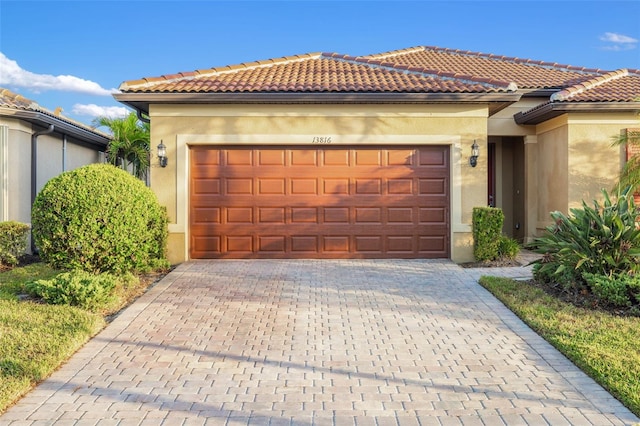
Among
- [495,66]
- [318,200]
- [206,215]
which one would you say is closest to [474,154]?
[318,200]

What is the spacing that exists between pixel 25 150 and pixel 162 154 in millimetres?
3790

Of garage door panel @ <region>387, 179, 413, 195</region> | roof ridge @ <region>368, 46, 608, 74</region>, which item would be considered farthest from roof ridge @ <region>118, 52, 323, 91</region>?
garage door panel @ <region>387, 179, 413, 195</region>

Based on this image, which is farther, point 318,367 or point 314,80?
point 314,80

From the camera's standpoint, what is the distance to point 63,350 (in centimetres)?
513

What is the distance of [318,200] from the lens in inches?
439

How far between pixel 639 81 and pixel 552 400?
1187 cm

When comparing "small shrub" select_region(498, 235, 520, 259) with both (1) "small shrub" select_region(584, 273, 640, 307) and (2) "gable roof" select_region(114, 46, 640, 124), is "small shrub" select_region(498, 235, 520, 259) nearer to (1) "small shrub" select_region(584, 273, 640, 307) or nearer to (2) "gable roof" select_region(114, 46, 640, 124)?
(2) "gable roof" select_region(114, 46, 640, 124)

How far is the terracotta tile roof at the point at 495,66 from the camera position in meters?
14.1

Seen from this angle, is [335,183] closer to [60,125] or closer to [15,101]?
[60,125]

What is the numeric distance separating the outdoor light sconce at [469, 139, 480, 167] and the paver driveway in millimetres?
3815

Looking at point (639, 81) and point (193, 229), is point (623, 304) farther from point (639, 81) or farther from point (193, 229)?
point (639, 81)

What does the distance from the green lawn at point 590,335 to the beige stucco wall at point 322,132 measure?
344 centimetres

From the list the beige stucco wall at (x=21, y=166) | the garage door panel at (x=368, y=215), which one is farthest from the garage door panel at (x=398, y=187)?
the beige stucco wall at (x=21, y=166)

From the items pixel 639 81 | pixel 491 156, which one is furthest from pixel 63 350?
pixel 639 81
